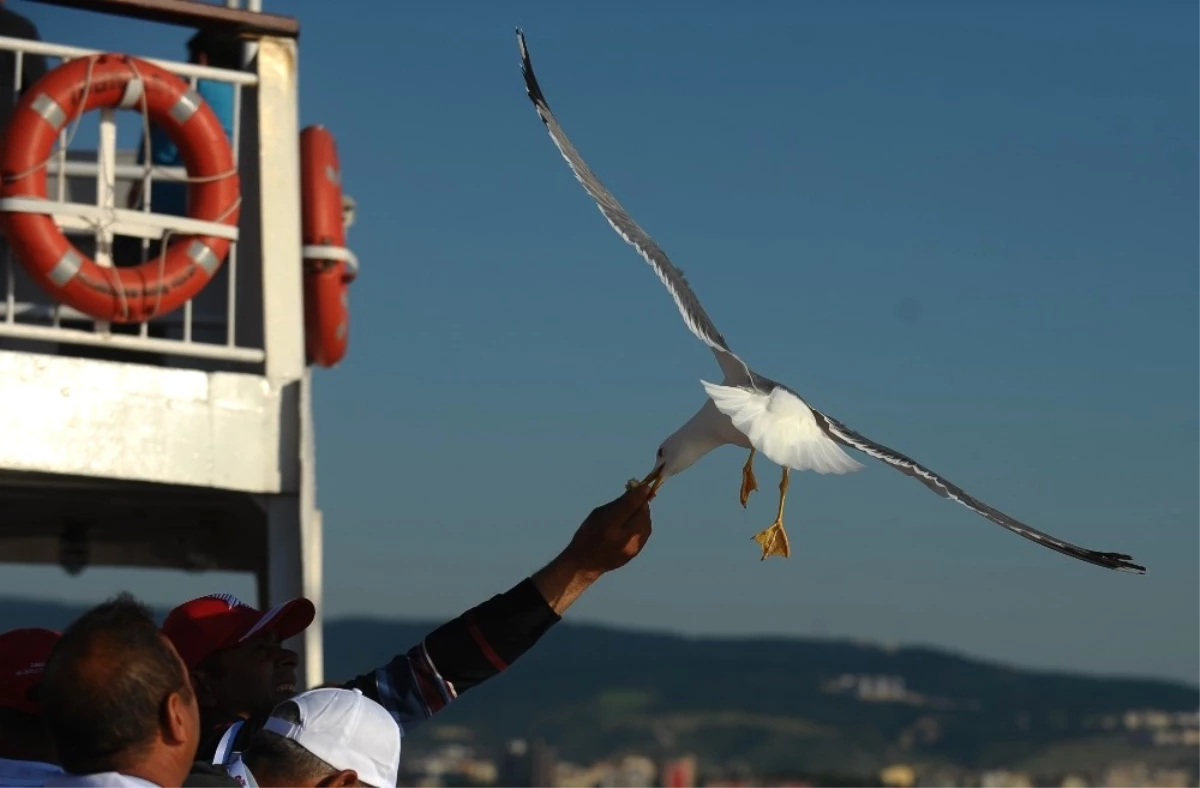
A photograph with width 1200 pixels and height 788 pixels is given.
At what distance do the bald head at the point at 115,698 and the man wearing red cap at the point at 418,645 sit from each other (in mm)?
1156

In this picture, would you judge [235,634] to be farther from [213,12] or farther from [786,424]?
[213,12]

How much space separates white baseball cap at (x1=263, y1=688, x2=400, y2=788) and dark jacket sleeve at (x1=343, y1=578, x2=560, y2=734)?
0.62m

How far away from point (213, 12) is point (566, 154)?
4.04m

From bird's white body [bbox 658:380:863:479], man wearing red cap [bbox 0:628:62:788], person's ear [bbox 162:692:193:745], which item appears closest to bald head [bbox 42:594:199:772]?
person's ear [bbox 162:692:193:745]

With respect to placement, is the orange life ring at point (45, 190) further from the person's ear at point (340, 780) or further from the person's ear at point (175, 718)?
the person's ear at point (175, 718)

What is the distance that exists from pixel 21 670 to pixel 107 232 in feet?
16.5

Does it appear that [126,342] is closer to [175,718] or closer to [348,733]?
[348,733]

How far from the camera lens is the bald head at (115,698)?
2826 millimetres

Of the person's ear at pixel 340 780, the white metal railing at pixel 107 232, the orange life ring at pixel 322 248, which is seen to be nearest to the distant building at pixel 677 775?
the orange life ring at pixel 322 248

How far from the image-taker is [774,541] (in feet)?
13.1

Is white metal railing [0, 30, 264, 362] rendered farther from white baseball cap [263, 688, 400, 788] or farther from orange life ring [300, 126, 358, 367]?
white baseball cap [263, 688, 400, 788]

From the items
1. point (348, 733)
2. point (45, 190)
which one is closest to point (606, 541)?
point (348, 733)

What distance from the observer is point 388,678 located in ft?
13.4

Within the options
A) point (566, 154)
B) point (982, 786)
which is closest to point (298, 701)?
point (566, 154)
